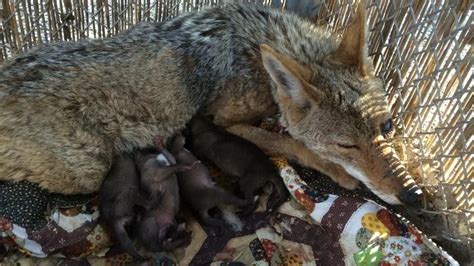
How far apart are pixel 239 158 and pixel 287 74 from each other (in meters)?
0.77

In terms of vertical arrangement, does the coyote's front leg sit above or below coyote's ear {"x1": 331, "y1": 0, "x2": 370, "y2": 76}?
below

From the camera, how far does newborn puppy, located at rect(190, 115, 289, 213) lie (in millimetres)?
3943

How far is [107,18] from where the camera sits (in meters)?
5.34

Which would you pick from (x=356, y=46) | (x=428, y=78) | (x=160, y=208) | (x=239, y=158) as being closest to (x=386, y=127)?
(x=428, y=78)

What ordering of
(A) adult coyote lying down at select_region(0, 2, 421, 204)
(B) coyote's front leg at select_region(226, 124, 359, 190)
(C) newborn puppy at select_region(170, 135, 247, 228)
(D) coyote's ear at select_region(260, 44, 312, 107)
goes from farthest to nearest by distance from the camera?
(B) coyote's front leg at select_region(226, 124, 359, 190)
(C) newborn puppy at select_region(170, 135, 247, 228)
(A) adult coyote lying down at select_region(0, 2, 421, 204)
(D) coyote's ear at select_region(260, 44, 312, 107)

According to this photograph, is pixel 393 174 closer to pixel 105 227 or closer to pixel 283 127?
pixel 283 127

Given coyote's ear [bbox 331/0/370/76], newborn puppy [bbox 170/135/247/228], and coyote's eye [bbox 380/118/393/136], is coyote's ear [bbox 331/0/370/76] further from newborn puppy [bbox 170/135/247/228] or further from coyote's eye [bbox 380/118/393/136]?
newborn puppy [bbox 170/135/247/228]

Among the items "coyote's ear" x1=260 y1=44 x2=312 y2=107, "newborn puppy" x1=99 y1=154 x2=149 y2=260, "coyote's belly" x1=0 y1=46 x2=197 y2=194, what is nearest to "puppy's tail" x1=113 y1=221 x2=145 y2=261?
"newborn puppy" x1=99 y1=154 x2=149 y2=260

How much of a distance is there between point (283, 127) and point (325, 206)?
0.79 metres

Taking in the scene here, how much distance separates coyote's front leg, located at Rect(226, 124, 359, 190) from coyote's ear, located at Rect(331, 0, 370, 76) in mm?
698

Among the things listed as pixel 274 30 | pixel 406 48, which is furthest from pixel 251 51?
pixel 406 48

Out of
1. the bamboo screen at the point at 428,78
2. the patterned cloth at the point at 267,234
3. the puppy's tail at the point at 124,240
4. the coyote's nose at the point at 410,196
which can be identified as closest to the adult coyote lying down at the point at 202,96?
the coyote's nose at the point at 410,196

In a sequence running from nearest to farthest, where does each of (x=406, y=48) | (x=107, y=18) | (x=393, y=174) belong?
(x=393, y=174) → (x=406, y=48) → (x=107, y=18)

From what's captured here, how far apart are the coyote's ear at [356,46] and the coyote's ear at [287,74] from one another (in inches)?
14.2
